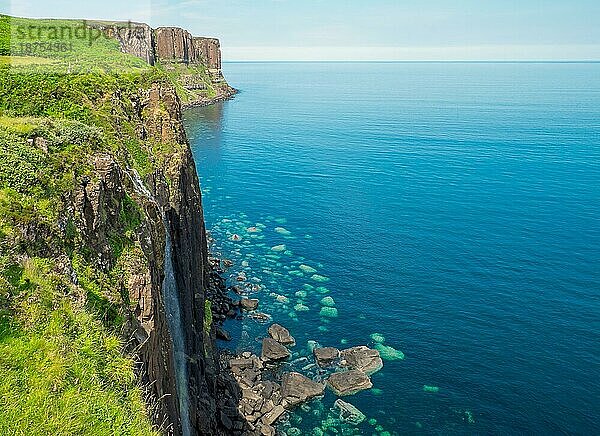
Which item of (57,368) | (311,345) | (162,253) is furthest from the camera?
(311,345)

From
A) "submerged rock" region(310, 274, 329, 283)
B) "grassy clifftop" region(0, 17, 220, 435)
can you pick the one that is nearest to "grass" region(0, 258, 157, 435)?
"grassy clifftop" region(0, 17, 220, 435)

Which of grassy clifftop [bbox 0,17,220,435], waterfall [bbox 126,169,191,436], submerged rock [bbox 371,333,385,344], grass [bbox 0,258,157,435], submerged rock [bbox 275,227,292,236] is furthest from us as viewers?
submerged rock [bbox 275,227,292,236]

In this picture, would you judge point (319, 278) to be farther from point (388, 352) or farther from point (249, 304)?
point (388, 352)

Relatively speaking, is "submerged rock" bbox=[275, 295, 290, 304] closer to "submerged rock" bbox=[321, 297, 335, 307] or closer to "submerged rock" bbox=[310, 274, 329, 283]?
"submerged rock" bbox=[321, 297, 335, 307]

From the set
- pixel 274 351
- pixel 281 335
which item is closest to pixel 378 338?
pixel 281 335

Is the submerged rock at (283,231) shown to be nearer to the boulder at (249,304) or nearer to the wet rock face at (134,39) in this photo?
the boulder at (249,304)

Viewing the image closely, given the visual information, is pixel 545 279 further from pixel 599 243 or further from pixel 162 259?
pixel 162 259
